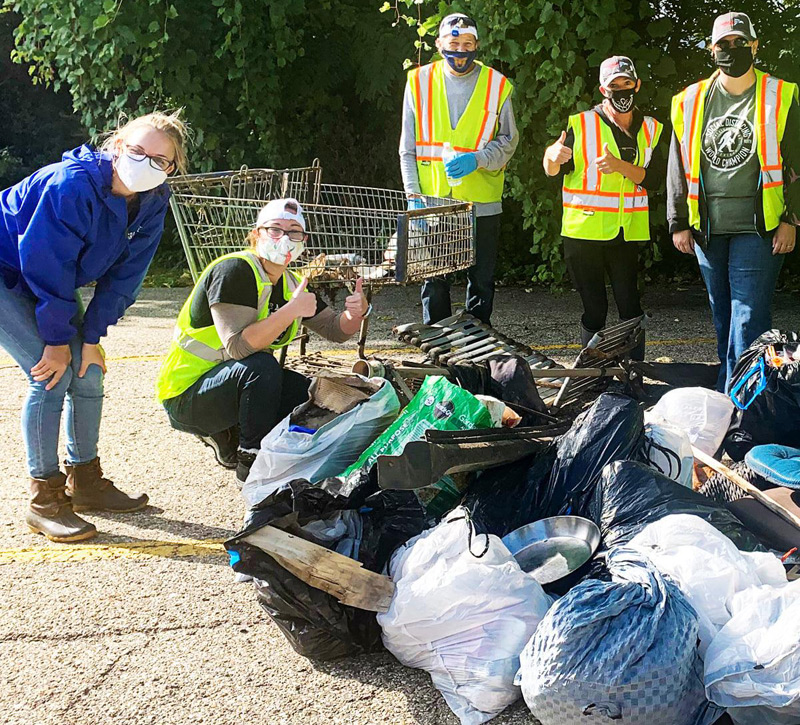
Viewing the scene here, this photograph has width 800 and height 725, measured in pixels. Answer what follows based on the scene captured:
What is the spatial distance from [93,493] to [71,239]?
1095mm

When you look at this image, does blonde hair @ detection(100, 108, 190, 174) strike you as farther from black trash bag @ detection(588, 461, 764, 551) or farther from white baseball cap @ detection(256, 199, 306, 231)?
black trash bag @ detection(588, 461, 764, 551)

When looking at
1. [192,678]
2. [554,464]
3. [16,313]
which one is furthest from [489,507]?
[16,313]

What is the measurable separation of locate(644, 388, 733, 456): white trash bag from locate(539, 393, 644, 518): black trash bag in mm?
661

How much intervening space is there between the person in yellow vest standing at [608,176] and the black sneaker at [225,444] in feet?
7.72

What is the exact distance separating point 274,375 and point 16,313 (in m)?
1.04

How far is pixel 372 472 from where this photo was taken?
3408mm

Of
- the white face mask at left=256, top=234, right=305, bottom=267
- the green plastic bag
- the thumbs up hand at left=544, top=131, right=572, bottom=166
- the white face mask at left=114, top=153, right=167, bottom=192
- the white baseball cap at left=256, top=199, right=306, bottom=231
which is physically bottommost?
the green plastic bag

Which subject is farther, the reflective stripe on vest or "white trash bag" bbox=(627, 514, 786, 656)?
the reflective stripe on vest

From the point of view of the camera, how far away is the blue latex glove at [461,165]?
218 inches

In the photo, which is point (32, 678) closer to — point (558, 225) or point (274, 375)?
point (274, 375)

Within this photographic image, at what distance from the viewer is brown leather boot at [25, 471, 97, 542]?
12.5 ft

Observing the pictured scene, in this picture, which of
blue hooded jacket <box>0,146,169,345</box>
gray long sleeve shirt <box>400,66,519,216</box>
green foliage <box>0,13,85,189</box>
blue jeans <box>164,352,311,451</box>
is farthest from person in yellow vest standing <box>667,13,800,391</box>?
green foliage <box>0,13,85,189</box>

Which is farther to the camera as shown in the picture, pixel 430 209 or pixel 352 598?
pixel 430 209

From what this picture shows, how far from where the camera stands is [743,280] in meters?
5.01
